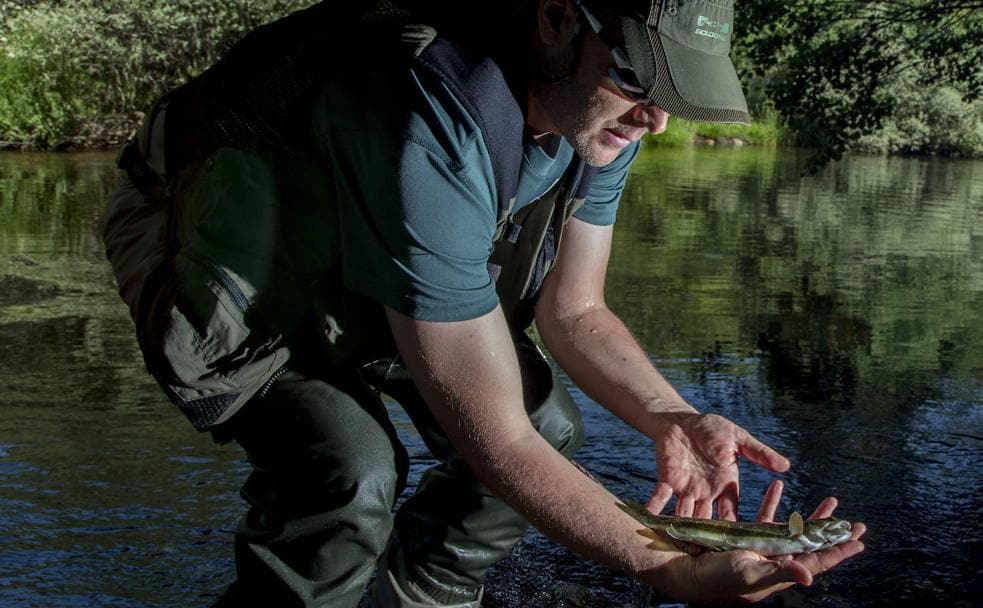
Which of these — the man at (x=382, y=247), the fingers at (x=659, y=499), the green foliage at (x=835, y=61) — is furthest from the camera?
the green foliage at (x=835, y=61)

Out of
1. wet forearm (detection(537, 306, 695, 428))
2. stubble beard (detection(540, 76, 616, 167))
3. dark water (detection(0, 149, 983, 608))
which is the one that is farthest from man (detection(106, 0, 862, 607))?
dark water (detection(0, 149, 983, 608))

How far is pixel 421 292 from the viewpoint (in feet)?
8.29

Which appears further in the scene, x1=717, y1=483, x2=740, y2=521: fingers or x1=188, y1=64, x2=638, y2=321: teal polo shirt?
x1=717, y1=483, x2=740, y2=521: fingers

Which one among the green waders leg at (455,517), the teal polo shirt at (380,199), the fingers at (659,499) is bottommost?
the green waders leg at (455,517)

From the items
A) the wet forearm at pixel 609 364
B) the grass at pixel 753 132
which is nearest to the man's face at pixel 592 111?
the wet forearm at pixel 609 364

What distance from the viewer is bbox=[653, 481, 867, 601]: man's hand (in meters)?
2.40

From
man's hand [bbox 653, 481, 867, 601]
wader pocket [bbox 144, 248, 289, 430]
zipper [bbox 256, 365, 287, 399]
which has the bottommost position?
man's hand [bbox 653, 481, 867, 601]

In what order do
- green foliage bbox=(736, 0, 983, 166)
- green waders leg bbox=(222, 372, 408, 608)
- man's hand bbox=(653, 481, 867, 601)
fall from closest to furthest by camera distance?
man's hand bbox=(653, 481, 867, 601) → green waders leg bbox=(222, 372, 408, 608) → green foliage bbox=(736, 0, 983, 166)

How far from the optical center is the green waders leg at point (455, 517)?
3398 mm

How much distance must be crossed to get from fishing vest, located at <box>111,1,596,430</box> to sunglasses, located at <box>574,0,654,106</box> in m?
0.23

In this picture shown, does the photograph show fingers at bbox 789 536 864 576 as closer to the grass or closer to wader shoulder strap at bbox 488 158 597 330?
wader shoulder strap at bbox 488 158 597 330

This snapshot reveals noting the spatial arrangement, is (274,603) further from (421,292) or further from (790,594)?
(790,594)

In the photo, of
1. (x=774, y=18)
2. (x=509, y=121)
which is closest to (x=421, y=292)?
(x=509, y=121)

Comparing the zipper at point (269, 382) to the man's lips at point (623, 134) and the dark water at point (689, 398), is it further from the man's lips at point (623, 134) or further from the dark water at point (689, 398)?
the dark water at point (689, 398)
